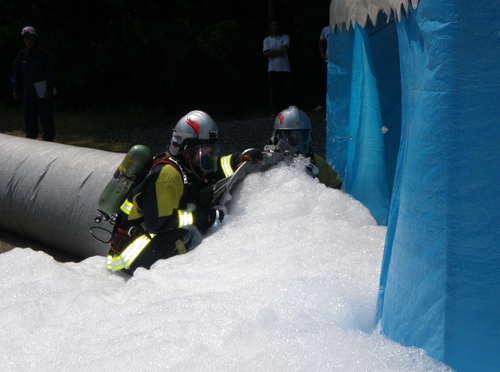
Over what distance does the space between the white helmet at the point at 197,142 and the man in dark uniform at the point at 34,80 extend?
16.9 feet

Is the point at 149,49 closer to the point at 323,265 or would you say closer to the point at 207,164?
the point at 207,164

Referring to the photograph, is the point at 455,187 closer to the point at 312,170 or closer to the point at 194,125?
the point at 194,125

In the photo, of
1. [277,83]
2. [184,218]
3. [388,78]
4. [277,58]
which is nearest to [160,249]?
[184,218]

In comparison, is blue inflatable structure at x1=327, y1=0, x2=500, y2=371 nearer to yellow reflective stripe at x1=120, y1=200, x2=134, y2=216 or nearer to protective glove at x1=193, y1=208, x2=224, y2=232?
protective glove at x1=193, y1=208, x2=224, y2=232

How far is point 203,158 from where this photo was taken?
148 inches

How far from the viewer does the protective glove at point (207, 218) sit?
3.80 metres

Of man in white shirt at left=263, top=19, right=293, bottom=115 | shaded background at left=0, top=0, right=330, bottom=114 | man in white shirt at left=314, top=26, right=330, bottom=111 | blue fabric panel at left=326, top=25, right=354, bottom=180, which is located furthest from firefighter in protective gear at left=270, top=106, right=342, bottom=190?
shaded background at left=0, top=0, right=330, bottom=114

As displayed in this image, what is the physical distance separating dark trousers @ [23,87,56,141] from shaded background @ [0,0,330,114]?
16.9 ft

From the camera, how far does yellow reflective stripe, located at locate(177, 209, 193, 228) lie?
11.9 ft

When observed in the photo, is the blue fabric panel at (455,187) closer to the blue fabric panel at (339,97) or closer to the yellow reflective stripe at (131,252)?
the yellow reflective stripe at (131,252)

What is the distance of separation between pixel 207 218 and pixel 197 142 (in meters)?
0.57

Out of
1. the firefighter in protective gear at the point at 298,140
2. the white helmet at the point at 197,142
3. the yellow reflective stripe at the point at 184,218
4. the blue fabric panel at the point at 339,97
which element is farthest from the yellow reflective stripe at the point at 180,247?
the blue fabric panel at the point at 339,97

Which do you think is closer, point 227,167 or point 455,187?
point 455,187

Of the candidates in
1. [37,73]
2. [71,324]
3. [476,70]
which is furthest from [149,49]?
[476,70]
